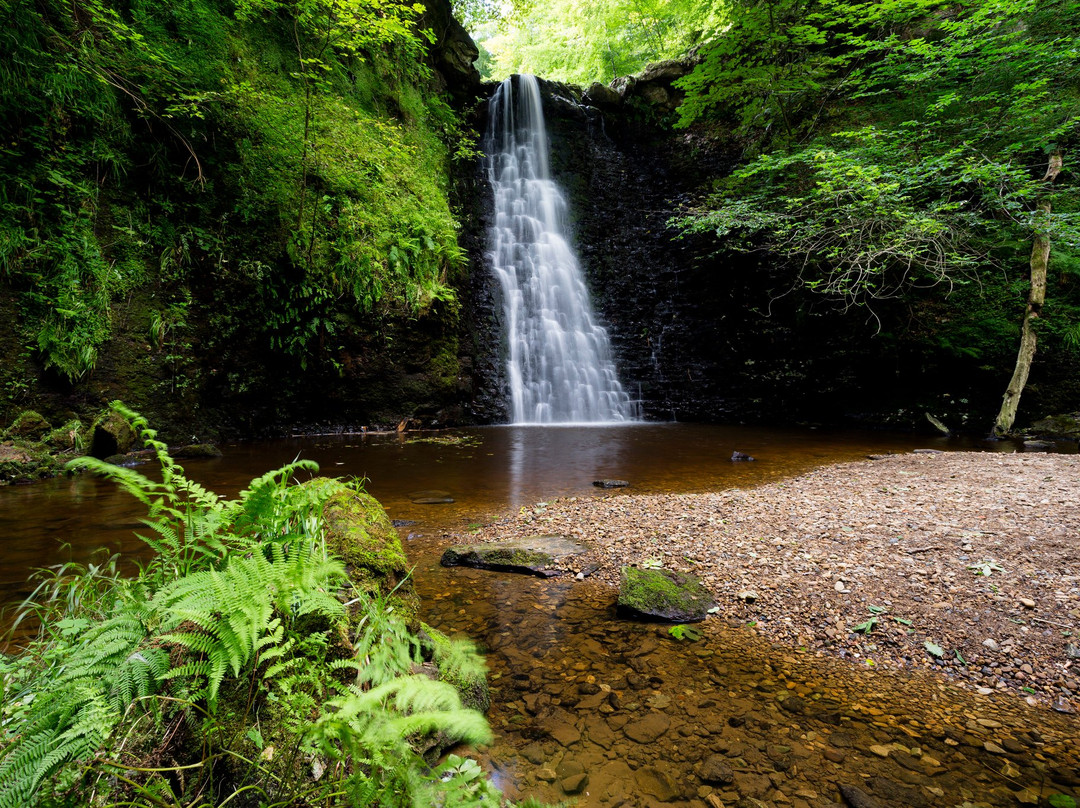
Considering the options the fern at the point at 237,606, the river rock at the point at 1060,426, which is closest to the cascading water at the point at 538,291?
the river rock at the point at 1060,426

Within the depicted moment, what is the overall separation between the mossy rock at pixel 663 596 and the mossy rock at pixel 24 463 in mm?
7181

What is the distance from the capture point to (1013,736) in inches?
73.6

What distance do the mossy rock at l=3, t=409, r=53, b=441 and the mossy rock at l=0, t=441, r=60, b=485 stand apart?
0.77 ft

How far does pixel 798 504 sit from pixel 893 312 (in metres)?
10.1

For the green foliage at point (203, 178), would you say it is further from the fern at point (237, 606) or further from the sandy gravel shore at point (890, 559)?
the fern at point (237, 606)

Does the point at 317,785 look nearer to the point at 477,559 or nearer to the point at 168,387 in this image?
the point at 477,559

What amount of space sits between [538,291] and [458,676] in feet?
43.2

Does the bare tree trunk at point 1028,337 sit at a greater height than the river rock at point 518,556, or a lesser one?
greater

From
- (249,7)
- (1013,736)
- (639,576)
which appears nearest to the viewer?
(1013,736)

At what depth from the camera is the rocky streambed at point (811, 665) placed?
5.71 feet

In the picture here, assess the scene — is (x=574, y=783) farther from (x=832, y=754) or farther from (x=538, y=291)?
(x=538, y=291)

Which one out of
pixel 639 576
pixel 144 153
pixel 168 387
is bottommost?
pixel 639 576

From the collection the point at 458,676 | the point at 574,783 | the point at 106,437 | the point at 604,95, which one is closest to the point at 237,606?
the point at 458,676

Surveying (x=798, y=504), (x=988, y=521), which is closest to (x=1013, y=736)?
(x=988, y=521)
